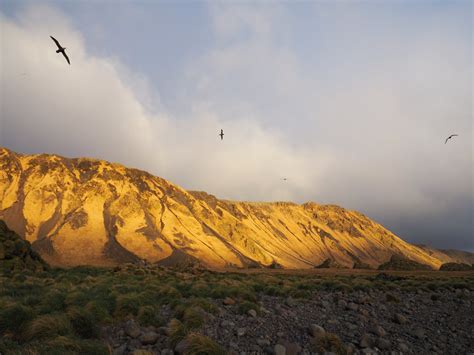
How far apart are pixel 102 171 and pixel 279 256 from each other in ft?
256

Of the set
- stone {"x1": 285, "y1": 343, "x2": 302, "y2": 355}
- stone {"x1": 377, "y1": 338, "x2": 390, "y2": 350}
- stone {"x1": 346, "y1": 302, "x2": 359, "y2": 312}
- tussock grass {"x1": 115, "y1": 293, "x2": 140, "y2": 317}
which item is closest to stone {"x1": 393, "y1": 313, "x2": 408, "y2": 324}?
stone {"x1": 346, "y1": 302, "x2": 359, "y2": 312}

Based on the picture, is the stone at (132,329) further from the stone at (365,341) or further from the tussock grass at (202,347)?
the stone at (365,341)

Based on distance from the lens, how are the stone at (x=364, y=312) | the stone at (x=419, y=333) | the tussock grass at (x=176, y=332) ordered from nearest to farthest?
the tussock grass at (x=176, y=332), the stone at (x=419, y=333), the stone at (x=364, y=312)

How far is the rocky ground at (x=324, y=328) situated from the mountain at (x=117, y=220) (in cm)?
7790

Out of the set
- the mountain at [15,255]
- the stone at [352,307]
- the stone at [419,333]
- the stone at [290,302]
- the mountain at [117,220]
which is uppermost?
the mountain at [117,220]

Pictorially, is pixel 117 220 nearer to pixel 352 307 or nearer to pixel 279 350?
pixel 352 307

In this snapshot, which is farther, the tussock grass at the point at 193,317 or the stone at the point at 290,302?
the stone at the point at 290,302

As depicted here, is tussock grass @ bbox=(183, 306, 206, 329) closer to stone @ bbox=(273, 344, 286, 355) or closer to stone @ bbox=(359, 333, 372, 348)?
stone @ bbox=(273, 344, 286, 355)

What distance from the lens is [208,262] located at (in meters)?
104

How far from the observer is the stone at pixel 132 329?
9.55 metres

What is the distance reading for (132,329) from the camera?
9.75m

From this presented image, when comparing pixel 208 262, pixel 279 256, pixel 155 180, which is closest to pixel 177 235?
pixel 208 262

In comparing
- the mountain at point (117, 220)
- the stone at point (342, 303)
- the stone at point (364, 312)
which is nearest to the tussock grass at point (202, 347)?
the stone at point (364, 312)

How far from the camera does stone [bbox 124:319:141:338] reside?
9555mm
